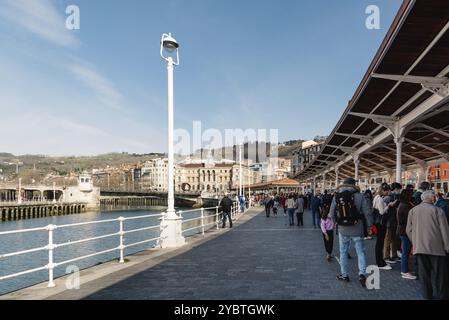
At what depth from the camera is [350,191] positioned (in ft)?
21.7

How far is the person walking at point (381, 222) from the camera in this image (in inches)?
318

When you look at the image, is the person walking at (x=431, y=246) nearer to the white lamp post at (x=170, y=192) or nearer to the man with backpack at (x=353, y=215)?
the man with backpack at (x=353, y=215)

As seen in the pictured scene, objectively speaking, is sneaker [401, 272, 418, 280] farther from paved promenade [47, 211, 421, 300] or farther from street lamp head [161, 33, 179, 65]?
street lamp head [161, 33, 179, 65]

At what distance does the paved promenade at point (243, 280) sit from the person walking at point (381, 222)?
12.2 inches

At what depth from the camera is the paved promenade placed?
19.5 ft

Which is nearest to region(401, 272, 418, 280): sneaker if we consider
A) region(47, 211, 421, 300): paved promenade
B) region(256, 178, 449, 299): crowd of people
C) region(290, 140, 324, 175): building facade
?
region(256, 178, 449, 299): crowd of people

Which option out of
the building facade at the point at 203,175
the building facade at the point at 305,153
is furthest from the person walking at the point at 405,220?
the building facade at the point at 203,175

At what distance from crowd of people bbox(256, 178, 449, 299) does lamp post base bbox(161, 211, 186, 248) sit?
479 cm

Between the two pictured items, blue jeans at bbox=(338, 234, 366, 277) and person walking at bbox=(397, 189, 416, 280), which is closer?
blue jeans at bbox=(338, 234, 366, 277)

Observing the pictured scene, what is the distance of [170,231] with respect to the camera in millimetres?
11750
